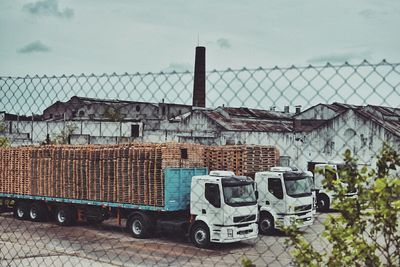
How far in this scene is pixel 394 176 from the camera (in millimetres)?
3217

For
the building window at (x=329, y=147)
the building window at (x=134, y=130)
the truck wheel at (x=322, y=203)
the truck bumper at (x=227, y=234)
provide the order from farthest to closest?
the building window at (x=134, y=130) < the building window at (x=329, y=147) < the truck wheel at (x=322, y=203) < the truck bumper at (x=227, y=234)

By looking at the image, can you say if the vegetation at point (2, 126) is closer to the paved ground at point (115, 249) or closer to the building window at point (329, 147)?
the paved ground at point (115, 249)

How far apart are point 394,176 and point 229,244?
41.8 ft

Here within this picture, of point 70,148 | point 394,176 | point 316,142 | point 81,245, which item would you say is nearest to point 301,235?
point 394,176

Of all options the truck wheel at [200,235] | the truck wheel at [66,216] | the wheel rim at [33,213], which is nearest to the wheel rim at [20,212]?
the wheel rim at [33,213]

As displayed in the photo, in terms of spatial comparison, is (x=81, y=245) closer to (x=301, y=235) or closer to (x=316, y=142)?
(x=301, y=235)

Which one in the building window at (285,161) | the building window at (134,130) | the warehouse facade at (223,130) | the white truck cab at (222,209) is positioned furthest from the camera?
the building window at (134,130)

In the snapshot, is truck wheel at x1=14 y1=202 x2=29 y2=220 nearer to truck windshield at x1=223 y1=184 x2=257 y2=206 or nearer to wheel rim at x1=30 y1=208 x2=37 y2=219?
wheel rim at x1=30 y1=208 x2=37 y2=219

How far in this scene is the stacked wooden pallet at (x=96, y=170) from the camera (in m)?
15.6

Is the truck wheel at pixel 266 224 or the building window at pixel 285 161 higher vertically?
the building window at pixel 285 161

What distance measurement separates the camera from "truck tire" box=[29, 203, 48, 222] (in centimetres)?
1933

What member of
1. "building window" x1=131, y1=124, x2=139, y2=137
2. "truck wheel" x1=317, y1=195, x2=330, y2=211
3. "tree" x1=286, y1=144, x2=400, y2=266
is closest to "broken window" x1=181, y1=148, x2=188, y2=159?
"truck wheel" x1=317, y1=195, x2=330, y2=211

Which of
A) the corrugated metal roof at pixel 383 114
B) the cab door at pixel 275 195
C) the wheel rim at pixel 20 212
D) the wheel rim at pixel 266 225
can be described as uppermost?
the corrugated metal roof at pixel 383 114

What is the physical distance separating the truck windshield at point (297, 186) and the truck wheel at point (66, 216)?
24.6ft
